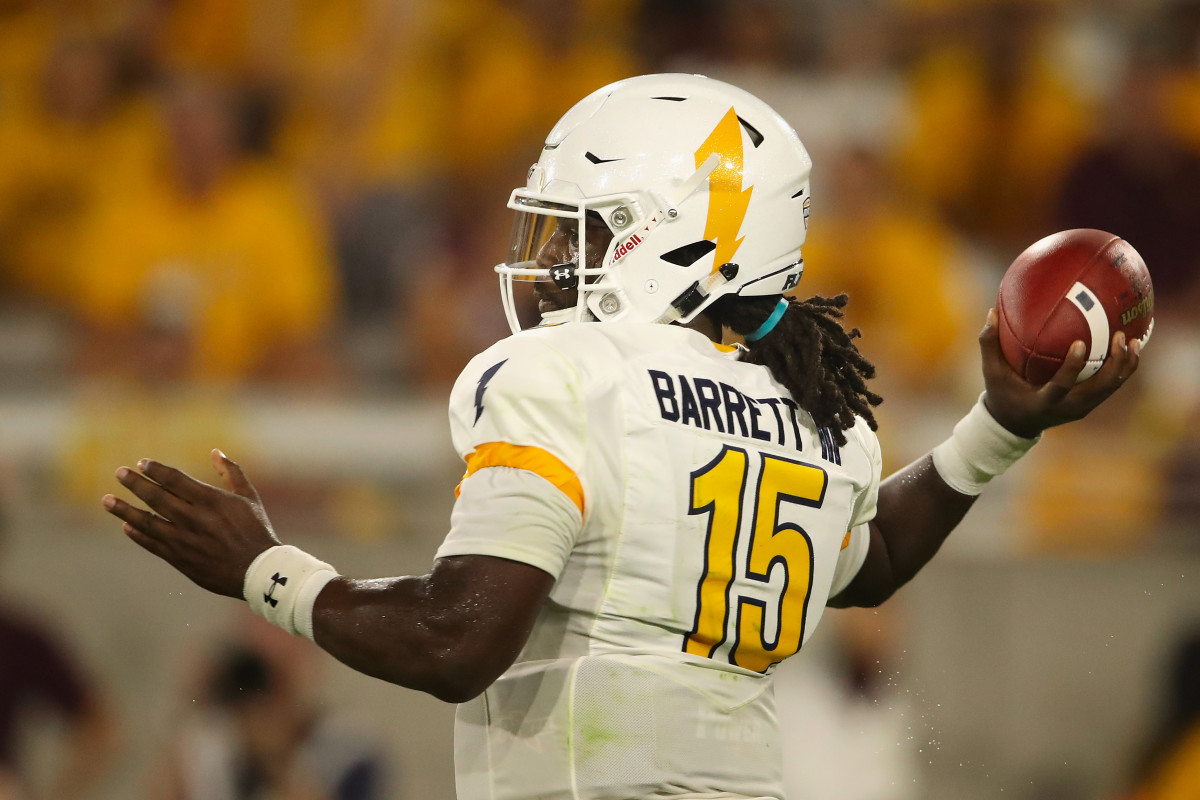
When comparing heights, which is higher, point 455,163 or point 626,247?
point 626,247

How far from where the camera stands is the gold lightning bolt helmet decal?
93.0 inches

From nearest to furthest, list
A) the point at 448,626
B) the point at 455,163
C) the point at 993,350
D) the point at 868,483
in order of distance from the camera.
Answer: the point at 448,626 → the point at 868,483 → the point at 993,350 → the point at 455,163

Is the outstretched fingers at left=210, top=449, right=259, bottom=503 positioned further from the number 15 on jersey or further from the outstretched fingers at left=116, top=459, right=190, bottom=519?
the number 15 on jersey

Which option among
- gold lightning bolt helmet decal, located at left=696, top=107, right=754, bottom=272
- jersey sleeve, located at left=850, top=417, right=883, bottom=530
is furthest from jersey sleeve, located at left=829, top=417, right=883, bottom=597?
gold lightning bolt helmet decal, located at left=696, top=107, right=754, bottom=272

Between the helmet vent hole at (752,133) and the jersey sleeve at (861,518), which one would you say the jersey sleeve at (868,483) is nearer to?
the jersey sleeve at (861,518)

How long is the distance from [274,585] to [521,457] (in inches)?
15.8

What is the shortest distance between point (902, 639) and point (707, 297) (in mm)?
3005

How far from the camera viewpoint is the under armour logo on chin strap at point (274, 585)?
6.95ft

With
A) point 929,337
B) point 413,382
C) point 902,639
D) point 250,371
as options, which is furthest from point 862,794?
point 250,371

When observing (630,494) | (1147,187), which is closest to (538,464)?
(630,494)

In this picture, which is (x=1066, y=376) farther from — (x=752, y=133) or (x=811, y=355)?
(x=752, y=133)

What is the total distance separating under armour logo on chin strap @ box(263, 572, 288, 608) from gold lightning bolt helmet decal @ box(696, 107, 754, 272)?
821 mm

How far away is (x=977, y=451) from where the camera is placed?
2684mm

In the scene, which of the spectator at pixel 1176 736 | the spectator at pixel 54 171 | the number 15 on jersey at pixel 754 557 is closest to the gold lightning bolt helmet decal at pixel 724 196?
the number 15 on jersey at pixel 754 557
